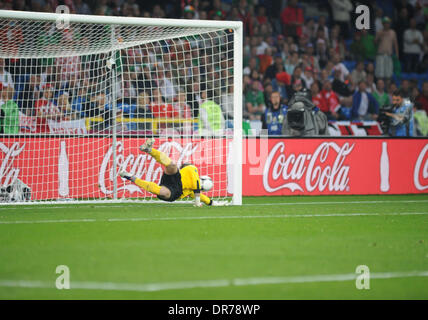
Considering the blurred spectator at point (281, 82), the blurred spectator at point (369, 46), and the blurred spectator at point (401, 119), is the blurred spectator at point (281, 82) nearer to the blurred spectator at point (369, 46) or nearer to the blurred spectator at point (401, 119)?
the blurred spectator at point (401, 119)

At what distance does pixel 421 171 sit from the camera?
15719mm

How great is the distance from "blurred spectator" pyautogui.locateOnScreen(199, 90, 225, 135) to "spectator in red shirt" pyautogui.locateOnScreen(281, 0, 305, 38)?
292 inches

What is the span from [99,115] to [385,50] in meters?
10.1

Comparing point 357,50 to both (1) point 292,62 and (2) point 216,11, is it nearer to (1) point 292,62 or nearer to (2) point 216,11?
(1) point 292,62

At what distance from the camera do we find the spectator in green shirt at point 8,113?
527 inches

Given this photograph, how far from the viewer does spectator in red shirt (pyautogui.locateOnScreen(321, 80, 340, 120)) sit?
730 inches

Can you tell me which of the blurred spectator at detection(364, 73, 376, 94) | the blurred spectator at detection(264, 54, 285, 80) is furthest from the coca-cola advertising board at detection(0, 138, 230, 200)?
the blurred spectator at detection(364, 73, 376, 94)

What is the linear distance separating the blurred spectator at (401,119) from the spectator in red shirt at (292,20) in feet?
15.5

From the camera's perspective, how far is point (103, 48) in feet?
43.9

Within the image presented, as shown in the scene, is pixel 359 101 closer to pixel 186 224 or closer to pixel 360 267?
pixel 186 224

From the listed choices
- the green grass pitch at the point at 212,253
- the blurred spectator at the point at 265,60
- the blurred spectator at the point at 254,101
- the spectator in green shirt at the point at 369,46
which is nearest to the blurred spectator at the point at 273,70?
the blurred spectator at the point at 265,60

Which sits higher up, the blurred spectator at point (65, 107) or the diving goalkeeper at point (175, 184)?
the blurred spectator at point (65, 107)

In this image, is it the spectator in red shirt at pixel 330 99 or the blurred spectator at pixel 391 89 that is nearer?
the spectator in red shirt at pixel 330 99

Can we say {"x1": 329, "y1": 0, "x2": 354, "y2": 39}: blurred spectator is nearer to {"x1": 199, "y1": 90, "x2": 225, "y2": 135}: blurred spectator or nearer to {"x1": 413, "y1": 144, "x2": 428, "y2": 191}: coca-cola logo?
{"x1": 413, "y1": 144, "x2": 428, "y2": 191}: coca-cola logo
